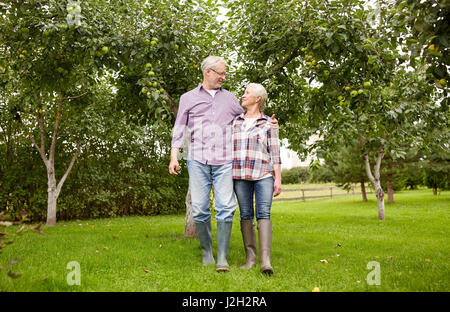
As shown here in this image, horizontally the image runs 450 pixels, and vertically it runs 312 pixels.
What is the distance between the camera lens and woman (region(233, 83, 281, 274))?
312cm

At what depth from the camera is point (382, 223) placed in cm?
887

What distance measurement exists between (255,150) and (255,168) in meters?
0.17

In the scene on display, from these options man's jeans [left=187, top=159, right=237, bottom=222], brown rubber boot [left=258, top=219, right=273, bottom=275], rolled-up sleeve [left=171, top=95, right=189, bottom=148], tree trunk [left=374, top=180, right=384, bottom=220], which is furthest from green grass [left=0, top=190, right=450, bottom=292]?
tree trunk [left=374, top=180, right=384, bottom=220]

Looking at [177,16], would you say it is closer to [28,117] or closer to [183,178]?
[28,117]

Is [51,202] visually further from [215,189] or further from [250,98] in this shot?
[250,98]

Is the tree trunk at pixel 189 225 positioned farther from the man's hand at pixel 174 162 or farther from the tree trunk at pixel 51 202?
the tree trunk at pixel 51 202

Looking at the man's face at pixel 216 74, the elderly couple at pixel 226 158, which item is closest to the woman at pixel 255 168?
the elderly couple at pixel 226 158

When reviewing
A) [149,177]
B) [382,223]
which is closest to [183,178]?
[149,177]

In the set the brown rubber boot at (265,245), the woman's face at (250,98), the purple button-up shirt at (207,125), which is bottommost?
the brown rubber boot at (265,245)

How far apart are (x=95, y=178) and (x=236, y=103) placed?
26.4ft

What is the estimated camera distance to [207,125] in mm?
3258

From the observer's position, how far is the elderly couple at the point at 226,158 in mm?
3125

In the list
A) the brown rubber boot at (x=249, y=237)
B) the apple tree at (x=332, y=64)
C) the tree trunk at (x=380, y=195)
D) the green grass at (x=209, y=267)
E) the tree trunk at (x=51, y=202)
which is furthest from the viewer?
the tree trunk at (x=380, y=195)

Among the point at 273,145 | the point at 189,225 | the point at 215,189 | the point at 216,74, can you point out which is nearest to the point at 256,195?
the point at 215,189
